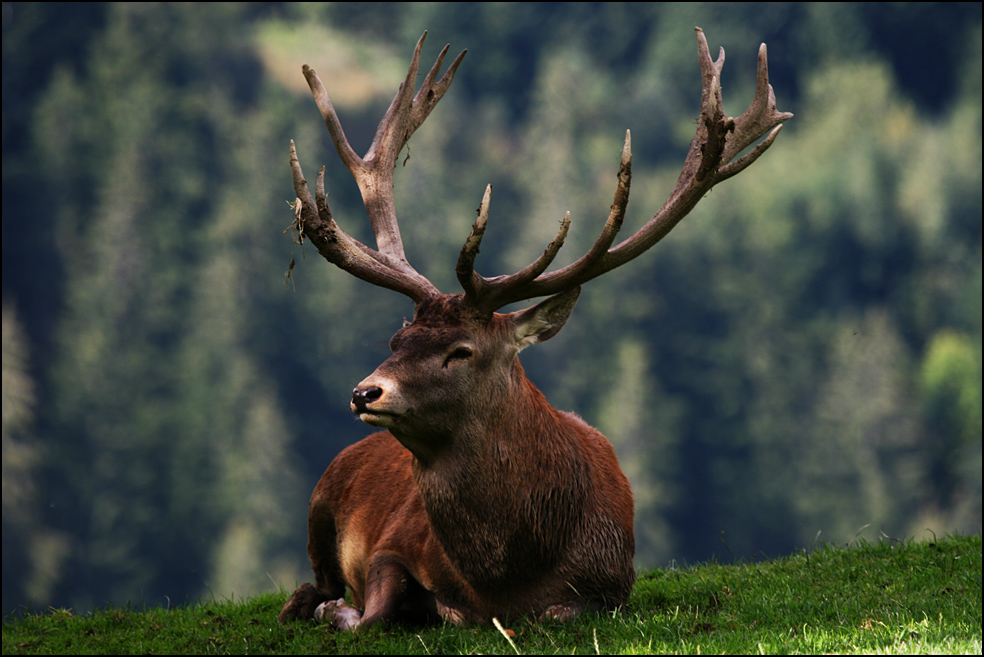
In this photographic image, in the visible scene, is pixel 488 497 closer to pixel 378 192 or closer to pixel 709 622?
pixel 709 622

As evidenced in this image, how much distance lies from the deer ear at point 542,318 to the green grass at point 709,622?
1.48 meters

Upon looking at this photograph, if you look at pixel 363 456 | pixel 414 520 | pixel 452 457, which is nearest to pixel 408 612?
pixel 414 520

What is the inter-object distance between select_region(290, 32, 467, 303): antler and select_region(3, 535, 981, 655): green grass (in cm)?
189

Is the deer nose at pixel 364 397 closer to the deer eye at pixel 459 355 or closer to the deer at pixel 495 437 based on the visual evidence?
the deer at pixel 495 437

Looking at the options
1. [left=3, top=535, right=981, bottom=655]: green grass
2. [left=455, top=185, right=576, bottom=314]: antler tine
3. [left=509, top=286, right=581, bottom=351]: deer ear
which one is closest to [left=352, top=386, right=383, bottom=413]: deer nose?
[left=455, top=185, right=576, bottom=314]: antler tine

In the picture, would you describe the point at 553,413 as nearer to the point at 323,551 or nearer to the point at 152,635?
the point at 323,551

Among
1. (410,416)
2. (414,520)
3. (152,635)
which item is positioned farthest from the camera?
(152,635)

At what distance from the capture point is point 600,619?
481cm

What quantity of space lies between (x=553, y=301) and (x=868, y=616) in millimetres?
2191

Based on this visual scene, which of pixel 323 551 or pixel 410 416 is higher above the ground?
pixel 410 416

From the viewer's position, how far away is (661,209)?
523 cm

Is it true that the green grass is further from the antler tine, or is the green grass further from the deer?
the antler tine

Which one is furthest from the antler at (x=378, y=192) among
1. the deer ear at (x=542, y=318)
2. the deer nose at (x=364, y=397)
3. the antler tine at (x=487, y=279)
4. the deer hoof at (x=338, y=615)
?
the deer hoof at (x=338, y=615)

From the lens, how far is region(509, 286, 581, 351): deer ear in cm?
513
